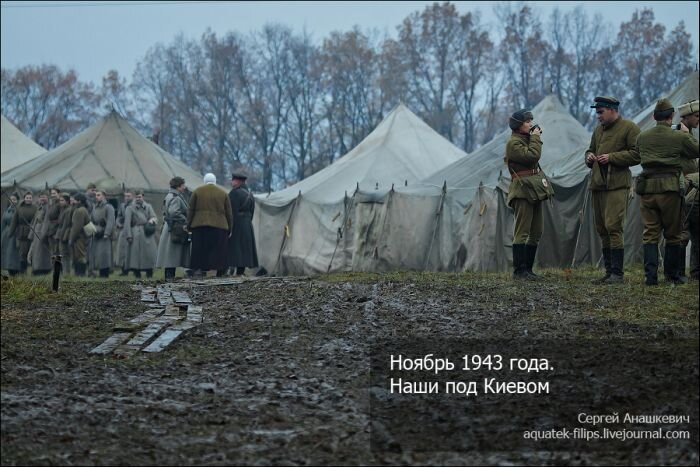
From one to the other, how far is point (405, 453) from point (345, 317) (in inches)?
147

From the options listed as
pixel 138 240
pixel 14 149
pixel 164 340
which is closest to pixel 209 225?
pixel 138 240

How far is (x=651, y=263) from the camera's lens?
9766 mm

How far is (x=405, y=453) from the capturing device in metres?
4.54

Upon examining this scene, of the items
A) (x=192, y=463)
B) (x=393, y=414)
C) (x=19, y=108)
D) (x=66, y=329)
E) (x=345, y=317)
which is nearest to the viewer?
(x=192, y=463)

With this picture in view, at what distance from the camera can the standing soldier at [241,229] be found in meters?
16.8

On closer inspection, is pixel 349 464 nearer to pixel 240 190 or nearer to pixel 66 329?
pixel 66 329

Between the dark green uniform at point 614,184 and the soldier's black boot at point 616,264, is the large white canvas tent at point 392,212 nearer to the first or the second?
the dark green uniform at point 614,184

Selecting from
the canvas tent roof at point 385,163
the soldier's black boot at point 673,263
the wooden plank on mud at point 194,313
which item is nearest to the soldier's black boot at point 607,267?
the soldier's black boot at point 673,263

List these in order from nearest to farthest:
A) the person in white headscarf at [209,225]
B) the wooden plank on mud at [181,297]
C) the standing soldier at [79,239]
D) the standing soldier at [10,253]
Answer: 1. the wooden plank on mud at [181,297]
2. the person in white headscarf at [209,225]
3. the standing soldier at [79,239]
4. the standing soldier at [10,253]

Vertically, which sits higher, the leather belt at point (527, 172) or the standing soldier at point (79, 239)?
the leather belt at point (527, 172)

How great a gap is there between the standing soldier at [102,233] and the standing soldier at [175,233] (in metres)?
4.02

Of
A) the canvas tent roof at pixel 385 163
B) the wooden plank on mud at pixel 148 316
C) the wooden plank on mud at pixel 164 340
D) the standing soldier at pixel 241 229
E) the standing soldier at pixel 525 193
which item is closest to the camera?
the wooden plank on mud at pixel 164 340

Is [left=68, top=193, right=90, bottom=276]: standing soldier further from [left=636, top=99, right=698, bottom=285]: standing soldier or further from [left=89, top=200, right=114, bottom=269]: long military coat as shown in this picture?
[left=636, top=99, right=698, bottom=285]: standing soldier

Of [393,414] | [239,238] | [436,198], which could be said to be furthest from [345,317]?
[436,198]
